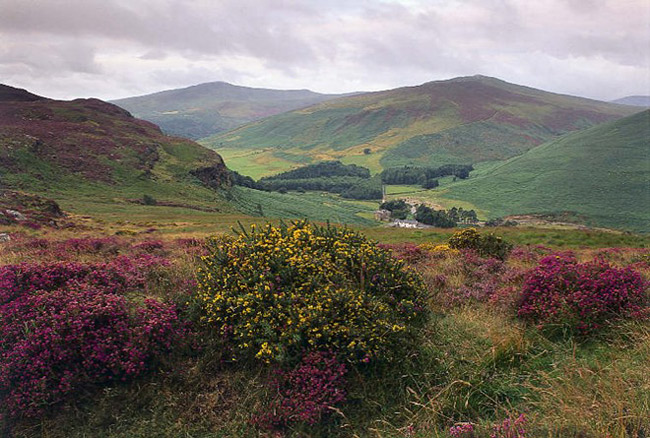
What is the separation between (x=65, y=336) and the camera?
5320 mm

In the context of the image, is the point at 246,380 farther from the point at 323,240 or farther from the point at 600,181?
the point at 600,181

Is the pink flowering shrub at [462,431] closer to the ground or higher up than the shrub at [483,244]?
higher up

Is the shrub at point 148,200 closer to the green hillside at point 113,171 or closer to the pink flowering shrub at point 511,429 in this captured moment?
the green hillside at point 113,171

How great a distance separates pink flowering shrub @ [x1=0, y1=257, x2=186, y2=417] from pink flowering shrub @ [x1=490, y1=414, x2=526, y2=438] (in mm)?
4201

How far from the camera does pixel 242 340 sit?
575 centimetres

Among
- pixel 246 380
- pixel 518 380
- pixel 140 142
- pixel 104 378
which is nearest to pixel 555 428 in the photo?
pixel 518 380

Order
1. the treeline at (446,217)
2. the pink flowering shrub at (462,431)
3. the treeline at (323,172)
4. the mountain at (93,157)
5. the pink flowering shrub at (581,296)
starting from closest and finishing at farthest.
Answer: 1. the pink flowering shrub at (462,431)
2. the pink flowering shrub at (581,296)
3. the mountain at (93,157)
4. the treeline at (446,217)
5. the treeline at (323,172)

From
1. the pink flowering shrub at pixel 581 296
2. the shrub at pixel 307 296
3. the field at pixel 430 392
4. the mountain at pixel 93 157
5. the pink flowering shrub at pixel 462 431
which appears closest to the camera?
the pink flowering shrub at pixel 462 431

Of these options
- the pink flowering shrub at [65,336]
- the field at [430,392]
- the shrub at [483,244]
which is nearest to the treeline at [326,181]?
the shrub at [483,244]

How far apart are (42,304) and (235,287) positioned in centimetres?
260

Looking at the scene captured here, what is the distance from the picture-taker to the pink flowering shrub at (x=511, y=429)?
3.82m

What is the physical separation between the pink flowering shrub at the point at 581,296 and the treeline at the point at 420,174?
139 metres

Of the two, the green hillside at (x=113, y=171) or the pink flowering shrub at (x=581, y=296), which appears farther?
the green hillside at (x=113, y=171)

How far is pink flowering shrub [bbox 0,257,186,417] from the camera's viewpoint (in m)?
4.93
